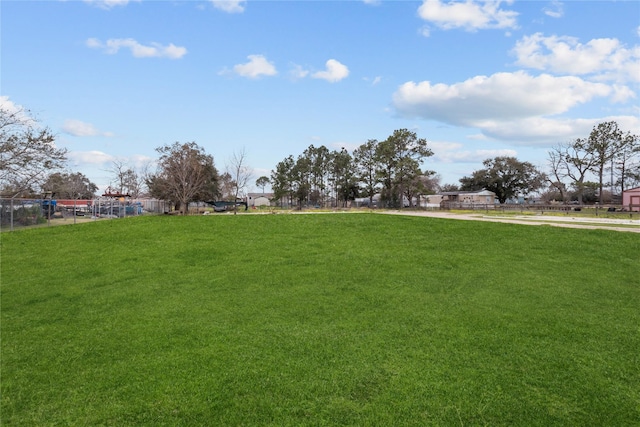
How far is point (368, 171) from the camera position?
191ft

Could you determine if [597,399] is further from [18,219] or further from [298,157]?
[298,157]

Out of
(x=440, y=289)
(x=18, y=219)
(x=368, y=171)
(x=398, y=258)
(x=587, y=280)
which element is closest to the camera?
(x=440, y=289)

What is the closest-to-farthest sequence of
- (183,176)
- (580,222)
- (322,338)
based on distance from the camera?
1. (322,338)
2. (580,222)
3. (183,176)

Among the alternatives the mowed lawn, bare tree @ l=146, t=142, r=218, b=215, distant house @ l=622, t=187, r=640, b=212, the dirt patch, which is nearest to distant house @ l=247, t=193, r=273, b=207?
bare tree @ l=146, t=142, r=218, b=215

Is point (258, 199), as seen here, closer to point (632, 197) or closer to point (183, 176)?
point (183, 176)

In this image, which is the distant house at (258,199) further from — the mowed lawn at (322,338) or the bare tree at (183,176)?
the mowed lawn at (322,338)

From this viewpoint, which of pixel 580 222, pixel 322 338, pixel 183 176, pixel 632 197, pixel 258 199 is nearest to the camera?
pixel 322 338

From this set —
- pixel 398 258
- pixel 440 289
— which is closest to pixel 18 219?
pixel 398 258

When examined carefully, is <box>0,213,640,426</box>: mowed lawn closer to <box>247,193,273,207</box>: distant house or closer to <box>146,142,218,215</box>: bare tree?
<box>146,142,218,215</box>: bare tree

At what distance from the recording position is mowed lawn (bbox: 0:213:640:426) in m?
3.53

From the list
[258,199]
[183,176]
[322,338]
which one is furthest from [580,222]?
[258,199]

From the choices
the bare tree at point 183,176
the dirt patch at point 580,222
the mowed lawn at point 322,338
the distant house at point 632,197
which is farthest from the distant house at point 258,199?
the mowed lawn at point 322,338

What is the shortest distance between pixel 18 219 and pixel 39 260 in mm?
8015

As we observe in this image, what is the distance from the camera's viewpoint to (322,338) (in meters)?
4.98
